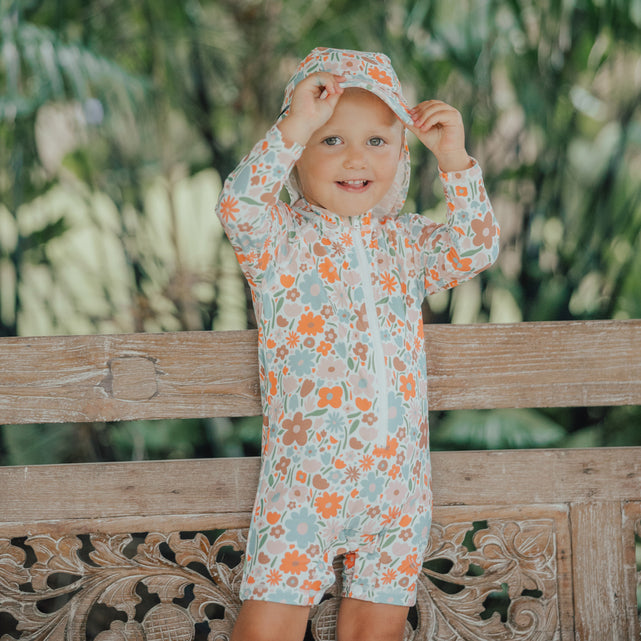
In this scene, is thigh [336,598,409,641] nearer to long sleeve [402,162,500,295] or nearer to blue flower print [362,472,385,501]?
blue flower print [362,472,385,501]

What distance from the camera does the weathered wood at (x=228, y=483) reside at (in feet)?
5.22

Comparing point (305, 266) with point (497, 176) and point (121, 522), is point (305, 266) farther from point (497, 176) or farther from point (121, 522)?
point (497, 176)

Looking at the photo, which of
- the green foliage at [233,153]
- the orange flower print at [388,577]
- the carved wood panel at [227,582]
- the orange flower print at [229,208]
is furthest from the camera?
the green foliage at [233,153]

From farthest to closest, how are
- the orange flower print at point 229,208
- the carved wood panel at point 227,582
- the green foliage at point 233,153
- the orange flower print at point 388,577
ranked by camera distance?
the green foliage at point 233,153 < the carved wood panel at point 227,582 < the orange flower print at point 388,577 < the orange flower print at point 229,208

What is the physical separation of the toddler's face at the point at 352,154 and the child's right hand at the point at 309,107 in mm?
52

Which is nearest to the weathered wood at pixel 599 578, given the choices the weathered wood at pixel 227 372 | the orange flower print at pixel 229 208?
the weathered wood at pixel 227 372

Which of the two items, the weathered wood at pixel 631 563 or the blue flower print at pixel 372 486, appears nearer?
the blue flower print at pixel 372 486

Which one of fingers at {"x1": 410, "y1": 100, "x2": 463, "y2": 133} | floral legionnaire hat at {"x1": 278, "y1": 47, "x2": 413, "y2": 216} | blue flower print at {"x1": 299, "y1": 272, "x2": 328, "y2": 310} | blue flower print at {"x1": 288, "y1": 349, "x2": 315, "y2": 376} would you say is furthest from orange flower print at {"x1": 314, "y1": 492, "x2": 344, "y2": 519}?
fingers at {"x1": 410, "y1": 100, "x2": 463, "y2": 133}

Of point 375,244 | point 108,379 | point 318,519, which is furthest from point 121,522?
point 375,244

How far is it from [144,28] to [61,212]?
528 mm

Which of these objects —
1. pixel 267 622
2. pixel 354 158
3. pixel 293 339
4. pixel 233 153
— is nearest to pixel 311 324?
pixel 293 339

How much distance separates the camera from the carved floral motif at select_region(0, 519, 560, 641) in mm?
1574

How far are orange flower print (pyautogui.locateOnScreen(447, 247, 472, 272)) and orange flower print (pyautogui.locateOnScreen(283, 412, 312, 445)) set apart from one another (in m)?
0.40

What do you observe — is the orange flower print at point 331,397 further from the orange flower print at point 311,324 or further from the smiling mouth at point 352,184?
the smiling mouth at point 352,184
